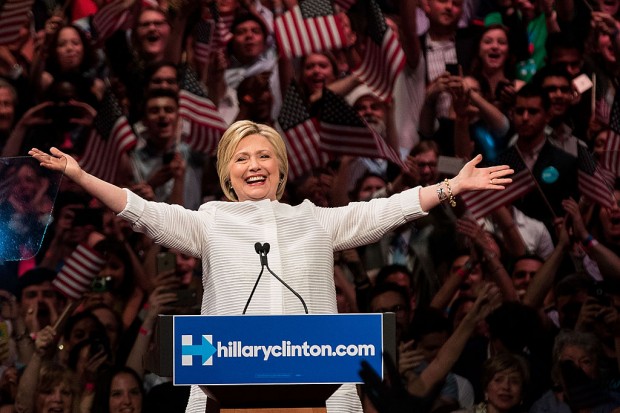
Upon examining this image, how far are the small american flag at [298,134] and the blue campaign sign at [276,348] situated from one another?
13.2 feet

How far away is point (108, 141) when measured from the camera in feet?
20.8

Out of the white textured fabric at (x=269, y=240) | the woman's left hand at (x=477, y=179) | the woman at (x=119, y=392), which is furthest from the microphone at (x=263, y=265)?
the woman at (x=119, y=392)

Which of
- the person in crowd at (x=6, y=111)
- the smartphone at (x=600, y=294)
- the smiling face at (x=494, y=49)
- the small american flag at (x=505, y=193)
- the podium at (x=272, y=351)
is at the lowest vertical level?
the podium at (x=272, y=351)

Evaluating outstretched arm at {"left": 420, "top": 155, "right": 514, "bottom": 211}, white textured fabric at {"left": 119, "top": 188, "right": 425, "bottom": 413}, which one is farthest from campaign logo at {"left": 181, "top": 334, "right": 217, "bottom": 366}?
outstretched arm at {"left": 420, "top": 155, "right": 514, "bottom": 211}

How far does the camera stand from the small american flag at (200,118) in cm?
623

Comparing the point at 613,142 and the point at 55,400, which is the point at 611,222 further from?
the point at 55,400

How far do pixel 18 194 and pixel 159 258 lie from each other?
3182 mm

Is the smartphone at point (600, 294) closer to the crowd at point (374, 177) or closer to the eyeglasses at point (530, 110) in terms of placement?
the crowd at point (374, 177)

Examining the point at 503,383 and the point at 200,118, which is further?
the point at 200,118

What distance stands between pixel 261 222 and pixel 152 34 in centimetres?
388

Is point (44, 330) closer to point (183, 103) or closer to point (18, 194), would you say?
point (183, 103)

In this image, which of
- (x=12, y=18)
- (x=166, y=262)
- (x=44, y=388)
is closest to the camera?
(x=44, y=388)

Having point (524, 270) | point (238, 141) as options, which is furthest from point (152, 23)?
point (238, 141)

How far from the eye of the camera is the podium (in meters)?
2.26
